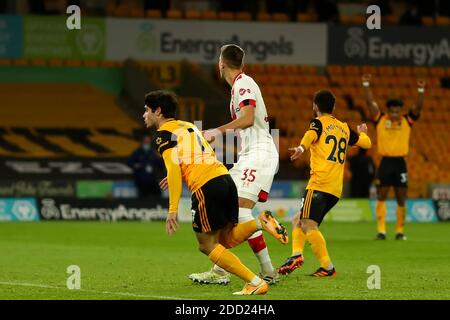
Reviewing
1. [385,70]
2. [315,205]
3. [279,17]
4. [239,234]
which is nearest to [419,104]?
[315,205]

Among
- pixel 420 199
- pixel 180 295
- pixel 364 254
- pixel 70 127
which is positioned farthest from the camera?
pixel 70 127

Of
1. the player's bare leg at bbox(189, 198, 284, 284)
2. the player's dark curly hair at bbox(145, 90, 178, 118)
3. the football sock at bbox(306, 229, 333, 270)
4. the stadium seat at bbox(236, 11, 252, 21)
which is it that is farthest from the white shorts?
the stadium seat at bbox(236, 11, 252, 21)

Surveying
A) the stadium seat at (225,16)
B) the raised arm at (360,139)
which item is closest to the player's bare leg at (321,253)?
the raised arm at (360,139)

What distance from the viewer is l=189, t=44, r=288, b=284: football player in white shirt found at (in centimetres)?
1114

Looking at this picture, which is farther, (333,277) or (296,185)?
(296,185)

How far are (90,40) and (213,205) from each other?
65.9 ft

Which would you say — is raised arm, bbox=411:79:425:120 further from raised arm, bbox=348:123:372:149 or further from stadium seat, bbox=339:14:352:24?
stadium seat, bbox=339:14:352:24

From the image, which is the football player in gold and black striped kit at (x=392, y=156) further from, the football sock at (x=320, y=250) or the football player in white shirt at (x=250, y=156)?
the football player in white shirt at (x=250, y=156)

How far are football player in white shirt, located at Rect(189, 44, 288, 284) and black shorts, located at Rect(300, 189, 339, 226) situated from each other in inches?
38.5

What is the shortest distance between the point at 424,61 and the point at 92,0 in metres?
9.69

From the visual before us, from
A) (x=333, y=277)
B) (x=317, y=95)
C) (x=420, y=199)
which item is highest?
(x=317, y=95)

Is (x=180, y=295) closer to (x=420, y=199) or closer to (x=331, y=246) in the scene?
(x=331, y=246)

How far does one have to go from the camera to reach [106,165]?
86.7 feet

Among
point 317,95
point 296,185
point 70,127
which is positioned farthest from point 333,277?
point 70,127
